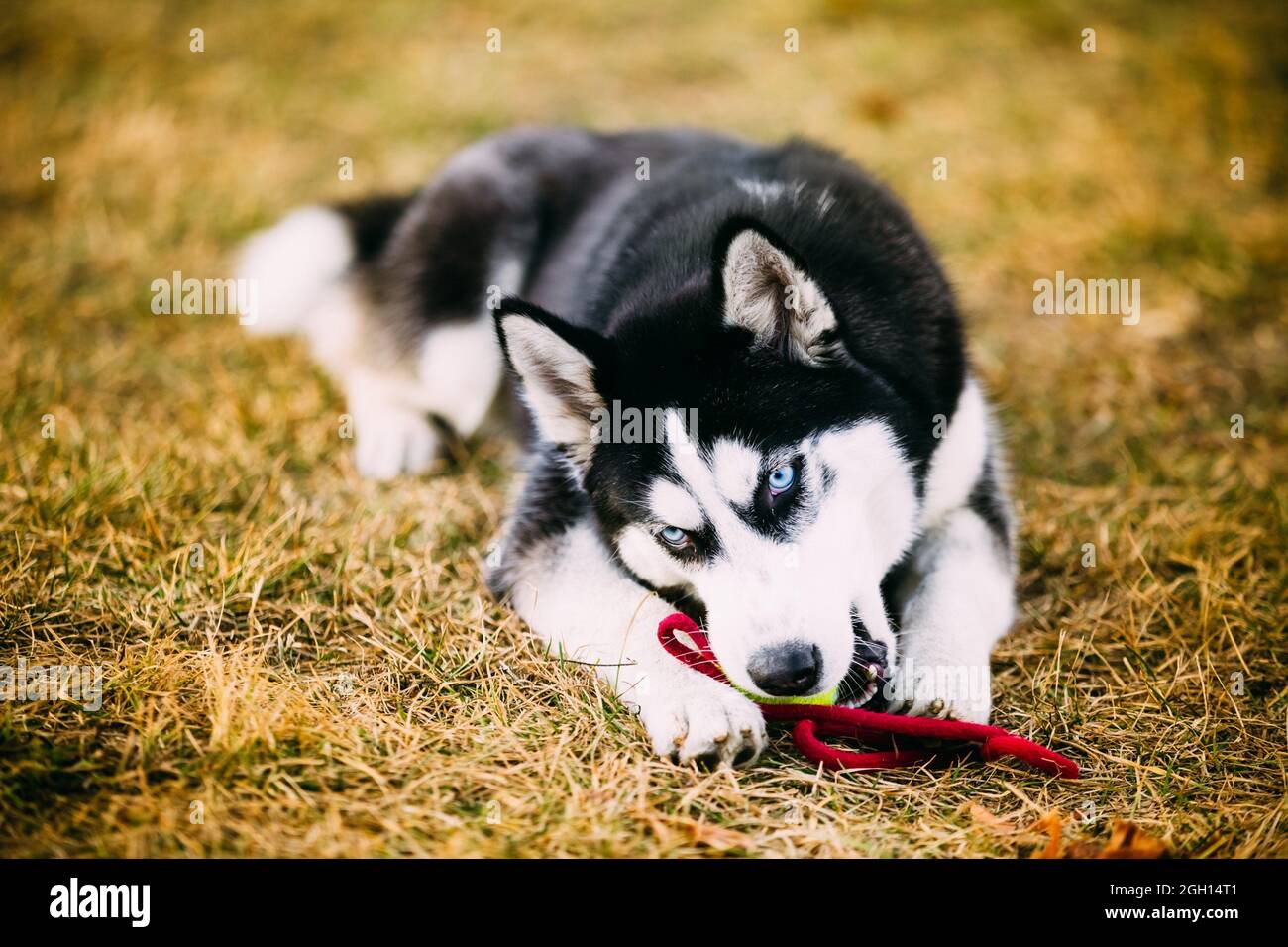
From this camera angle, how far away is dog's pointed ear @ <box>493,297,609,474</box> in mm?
2523

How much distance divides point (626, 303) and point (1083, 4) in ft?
22.3

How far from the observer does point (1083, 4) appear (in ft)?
25.7

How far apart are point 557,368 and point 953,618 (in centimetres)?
130

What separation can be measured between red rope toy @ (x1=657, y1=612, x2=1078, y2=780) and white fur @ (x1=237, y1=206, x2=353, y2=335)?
114 inches

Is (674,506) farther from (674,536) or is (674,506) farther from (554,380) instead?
(554,380)

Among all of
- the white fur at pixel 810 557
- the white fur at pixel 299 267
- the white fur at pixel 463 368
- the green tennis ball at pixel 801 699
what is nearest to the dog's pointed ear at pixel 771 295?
the white fur at pixel 810 557

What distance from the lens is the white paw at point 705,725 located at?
2.45 metres

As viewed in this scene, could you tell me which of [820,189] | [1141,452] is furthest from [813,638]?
[1141,452]

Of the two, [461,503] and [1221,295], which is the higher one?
[1221,295]

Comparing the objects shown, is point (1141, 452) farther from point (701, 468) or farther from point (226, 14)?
point (226, 14)

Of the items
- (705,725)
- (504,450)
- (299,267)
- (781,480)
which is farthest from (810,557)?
(299,267)

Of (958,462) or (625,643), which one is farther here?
(958,462)

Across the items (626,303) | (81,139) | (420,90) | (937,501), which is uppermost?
(420,90)

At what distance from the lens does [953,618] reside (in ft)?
9.30
